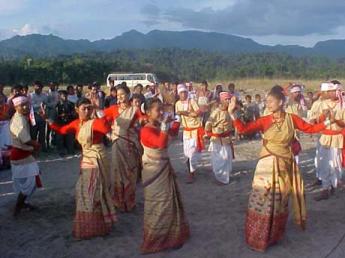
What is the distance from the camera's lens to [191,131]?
9.55 metres

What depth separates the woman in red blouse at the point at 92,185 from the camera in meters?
6.10

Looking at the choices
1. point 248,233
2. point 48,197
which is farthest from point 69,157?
point 248,233

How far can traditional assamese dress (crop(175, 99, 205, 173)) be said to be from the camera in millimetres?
9430

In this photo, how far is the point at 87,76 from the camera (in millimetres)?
43969

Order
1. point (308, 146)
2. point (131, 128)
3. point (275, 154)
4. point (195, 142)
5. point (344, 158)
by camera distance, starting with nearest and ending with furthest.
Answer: point (275, 154) → point (131, 128) → point (344, 158) → point (195, 142) → point (308, 146)

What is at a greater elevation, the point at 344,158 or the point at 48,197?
the point at 344,158

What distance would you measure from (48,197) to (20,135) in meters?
1.85

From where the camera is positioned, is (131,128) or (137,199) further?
(137,199)

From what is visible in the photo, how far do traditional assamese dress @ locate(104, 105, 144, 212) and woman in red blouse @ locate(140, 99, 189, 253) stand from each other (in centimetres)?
145

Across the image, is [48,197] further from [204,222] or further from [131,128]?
[204,222]

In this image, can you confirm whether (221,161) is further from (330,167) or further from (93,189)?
(93,189)

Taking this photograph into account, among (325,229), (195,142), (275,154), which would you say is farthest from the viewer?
(195,142)

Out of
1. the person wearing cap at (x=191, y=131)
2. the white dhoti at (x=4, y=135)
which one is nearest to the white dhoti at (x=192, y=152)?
the person wearing cap at (x=191, y=131)

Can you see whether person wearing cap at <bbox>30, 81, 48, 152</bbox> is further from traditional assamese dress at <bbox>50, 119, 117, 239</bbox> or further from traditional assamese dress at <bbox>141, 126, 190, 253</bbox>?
traditional assamese dress at <bbox>141, 126, 190, 253</bbox>
